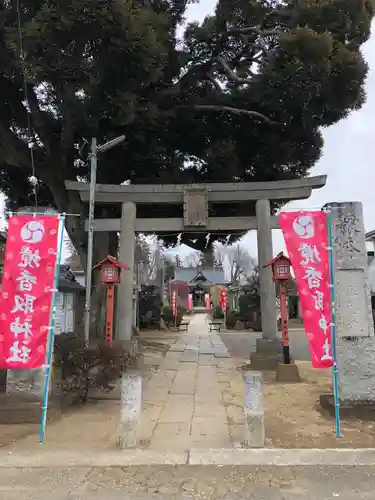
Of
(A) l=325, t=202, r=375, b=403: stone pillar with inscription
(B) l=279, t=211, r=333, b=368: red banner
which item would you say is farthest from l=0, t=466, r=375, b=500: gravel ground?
(B) l=279, t=211, r=333, b=368: red banner

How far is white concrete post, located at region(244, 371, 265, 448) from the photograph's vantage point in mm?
4961

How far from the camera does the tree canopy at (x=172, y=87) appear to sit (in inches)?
386

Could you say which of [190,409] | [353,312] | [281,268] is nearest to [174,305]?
[281,268]

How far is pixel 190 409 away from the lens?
7020mm

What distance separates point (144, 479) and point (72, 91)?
992cm

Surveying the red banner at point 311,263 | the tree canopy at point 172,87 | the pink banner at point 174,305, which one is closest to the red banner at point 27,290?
the red banner at point 311,263

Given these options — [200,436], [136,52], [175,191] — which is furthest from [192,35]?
[200,436]

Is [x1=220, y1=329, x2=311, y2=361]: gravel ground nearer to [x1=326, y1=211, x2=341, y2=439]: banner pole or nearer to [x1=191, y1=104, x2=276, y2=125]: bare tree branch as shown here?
[x1=326, y1=211, x2=341, y2=439]: banner pole

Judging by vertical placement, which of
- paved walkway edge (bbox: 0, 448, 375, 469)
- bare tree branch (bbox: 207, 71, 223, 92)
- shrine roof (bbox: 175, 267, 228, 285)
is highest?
bare tree branch (bbox: 207, 71, 223, 92)

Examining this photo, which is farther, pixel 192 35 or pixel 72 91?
pixel 192 35

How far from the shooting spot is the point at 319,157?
50.7ft

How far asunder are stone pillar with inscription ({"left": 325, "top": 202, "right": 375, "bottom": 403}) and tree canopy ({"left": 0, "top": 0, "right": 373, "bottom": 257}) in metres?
6.46

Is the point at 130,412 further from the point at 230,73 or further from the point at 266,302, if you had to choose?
the point at 230,73

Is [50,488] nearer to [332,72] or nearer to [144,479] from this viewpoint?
[144,479]
